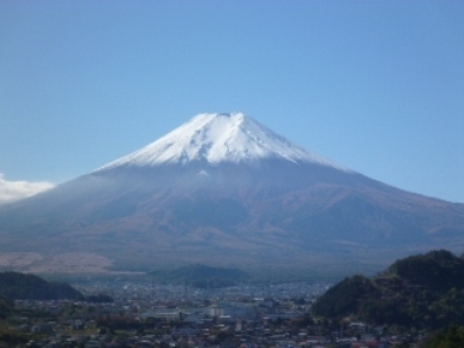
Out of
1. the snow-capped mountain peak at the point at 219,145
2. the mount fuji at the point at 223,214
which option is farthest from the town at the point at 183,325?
the snow-capped mountain peak at the point at 219,145

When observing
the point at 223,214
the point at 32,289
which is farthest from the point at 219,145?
the point at 32,289

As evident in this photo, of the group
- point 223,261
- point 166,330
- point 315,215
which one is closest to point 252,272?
point 223,261

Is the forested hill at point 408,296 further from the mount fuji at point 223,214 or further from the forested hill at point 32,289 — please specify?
the mount fuji at point 223,214

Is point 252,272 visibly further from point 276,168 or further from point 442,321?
point 276,168

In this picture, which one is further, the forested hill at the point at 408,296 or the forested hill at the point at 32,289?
the forested hill at the point at 32,289

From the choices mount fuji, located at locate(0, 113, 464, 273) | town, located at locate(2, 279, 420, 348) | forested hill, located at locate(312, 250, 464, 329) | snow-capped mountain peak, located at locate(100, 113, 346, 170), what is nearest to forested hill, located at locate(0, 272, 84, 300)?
town, located at locate(2, 279, 420, 348)

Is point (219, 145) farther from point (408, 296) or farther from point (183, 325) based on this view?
point (183, 325)

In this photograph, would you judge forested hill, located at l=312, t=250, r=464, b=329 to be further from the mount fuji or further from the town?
the mount fuji
